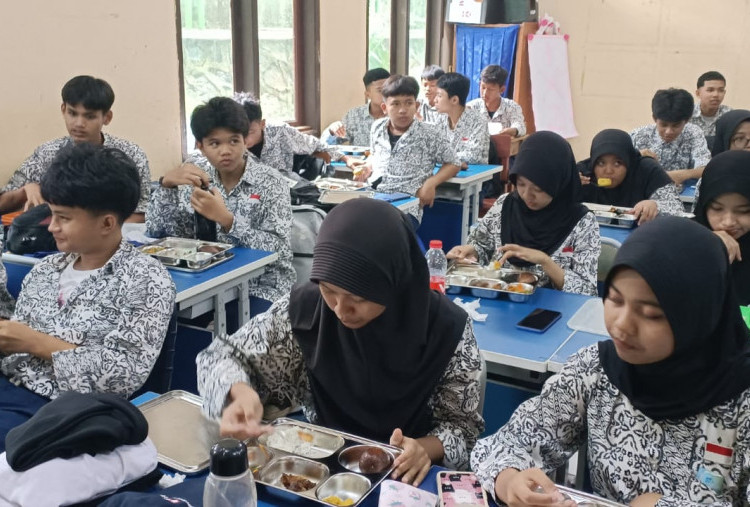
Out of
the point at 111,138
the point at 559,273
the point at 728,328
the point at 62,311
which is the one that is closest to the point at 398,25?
the point at 111,138

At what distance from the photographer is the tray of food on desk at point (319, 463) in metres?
1.30

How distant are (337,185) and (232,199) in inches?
57.9

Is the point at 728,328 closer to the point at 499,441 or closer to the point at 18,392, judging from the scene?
the point at 499,441

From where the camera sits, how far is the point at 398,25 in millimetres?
7156

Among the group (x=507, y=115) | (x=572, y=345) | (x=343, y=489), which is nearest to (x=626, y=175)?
(x=572, y=345)

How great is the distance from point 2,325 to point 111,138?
2159 mm

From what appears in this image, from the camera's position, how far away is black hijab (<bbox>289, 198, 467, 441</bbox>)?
1.37m

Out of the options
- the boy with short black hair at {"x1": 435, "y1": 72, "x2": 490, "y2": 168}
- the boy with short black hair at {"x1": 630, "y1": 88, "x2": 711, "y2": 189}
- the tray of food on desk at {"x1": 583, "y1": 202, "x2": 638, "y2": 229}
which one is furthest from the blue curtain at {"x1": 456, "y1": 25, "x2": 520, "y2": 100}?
the tray of food on desk at {"x1": 583, "y1": 202, "x2": 638, "y2": 229}

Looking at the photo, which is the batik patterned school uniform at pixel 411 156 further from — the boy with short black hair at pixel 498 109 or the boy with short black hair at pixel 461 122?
the boy with short black hair at pixel 498 109

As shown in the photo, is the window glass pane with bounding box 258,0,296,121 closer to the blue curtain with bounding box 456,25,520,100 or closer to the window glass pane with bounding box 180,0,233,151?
the window glass pane with bounding box 180,0,233,151

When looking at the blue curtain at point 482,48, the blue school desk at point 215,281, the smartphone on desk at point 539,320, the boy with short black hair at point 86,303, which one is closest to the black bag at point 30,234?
the blue school desk at point 215,281

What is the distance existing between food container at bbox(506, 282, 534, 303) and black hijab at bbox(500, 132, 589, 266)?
0.25 metres

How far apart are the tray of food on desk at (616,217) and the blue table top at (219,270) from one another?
1.72m

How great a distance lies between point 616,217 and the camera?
3.52 metres
